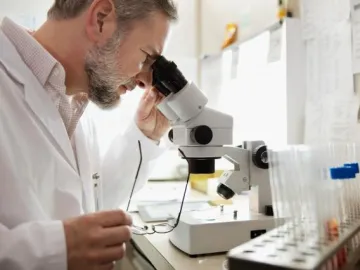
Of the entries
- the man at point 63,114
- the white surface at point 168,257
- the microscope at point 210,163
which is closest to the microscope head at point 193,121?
the microscope at point 210,163

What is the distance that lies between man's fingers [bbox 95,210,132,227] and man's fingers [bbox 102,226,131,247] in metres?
0.01

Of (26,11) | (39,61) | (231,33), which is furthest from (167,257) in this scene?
(26,11)

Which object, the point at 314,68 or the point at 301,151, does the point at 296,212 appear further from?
the point at 314,68

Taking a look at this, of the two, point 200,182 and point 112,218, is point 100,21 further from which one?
point 200,182

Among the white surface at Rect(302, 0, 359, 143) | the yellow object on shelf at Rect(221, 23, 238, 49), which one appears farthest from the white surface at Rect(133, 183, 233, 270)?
the yellow object on shelf at Rect(221, 23, 238, 49)

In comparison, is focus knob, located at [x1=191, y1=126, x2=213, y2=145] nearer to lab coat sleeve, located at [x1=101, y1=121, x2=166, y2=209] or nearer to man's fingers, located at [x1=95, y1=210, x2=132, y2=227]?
man's fingers, located at [x1=95, y1=210, x2=132, y2=227]

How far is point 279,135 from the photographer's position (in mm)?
1514

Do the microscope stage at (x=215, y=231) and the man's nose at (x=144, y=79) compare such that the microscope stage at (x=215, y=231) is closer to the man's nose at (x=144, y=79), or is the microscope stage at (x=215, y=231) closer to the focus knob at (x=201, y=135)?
the focus knob at (x=201, y=135)

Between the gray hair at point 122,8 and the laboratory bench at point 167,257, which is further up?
the gray hair at point 122,8

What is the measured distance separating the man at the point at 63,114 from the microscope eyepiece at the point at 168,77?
0.07 metres

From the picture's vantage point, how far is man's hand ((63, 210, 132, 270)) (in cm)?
70

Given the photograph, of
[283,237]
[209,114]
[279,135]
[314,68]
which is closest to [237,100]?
[279,135]

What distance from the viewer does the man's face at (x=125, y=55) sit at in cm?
103

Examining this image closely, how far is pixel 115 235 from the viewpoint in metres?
0.73
